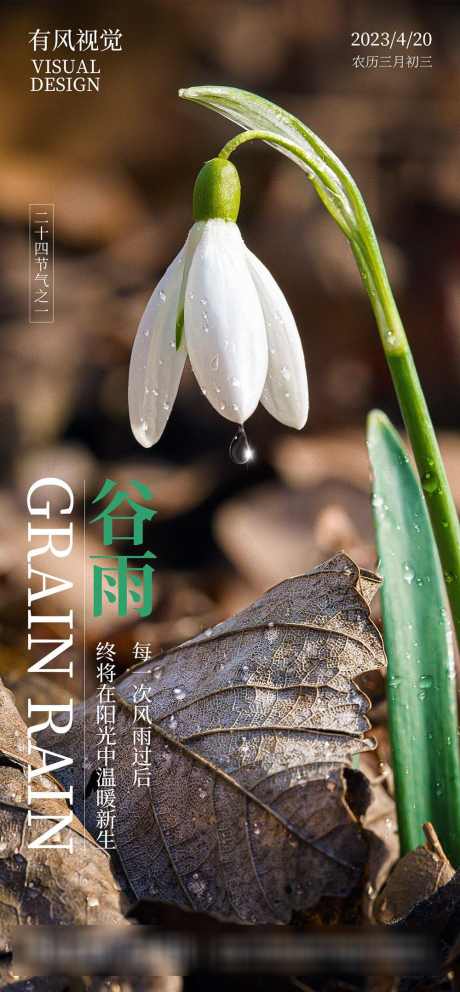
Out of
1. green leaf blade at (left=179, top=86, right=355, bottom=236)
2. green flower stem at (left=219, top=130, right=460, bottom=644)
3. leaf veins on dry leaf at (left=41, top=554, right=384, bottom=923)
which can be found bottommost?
leaf veins on dry leaf at (left=41, top=554, right=384, bottom=923)

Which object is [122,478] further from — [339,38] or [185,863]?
[185,863]

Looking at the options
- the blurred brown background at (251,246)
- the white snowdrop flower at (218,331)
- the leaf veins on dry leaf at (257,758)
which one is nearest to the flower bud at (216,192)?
the white snowdrop flower at (218,331)

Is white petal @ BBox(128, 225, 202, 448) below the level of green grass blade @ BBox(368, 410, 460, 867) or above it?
above

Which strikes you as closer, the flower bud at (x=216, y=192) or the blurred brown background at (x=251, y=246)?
the flower bud at (x=216, y=192)

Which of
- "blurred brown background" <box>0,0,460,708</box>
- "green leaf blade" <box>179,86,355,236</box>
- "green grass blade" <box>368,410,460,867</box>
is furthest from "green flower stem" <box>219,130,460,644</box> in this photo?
"blurred brown background" <box>0,0,460,708</box>

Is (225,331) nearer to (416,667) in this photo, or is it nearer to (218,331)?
(218,331)

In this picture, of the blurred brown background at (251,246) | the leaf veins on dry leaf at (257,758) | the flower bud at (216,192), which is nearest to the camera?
the leaf veins on dry leaf at (257,758)

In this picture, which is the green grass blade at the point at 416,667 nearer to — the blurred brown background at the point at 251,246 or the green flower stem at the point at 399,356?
the green flower stem at the point at 399,356

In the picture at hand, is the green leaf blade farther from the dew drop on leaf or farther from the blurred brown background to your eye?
the blurred brown background
